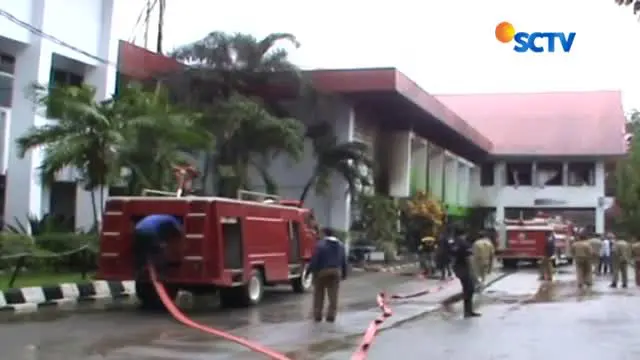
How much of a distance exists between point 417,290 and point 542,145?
4398cm

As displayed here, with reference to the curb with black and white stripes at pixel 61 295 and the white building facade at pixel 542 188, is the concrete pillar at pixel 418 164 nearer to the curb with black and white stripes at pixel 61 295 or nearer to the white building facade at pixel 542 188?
the white building facade at pixel 542 188

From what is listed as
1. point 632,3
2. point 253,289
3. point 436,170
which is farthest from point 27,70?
point 436,170

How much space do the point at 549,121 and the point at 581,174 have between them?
14.0ft

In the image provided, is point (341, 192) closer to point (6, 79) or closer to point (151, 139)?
point (6, 79)

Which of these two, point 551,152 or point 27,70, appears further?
point 551,152

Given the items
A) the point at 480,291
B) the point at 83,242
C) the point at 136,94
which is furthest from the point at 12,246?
the point at 480,291

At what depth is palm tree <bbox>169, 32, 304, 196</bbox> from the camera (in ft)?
107

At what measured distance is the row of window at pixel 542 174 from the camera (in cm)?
6931

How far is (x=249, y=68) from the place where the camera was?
34188mm

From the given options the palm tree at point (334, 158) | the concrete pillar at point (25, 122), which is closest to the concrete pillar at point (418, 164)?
the palm tree at point (334, 158)

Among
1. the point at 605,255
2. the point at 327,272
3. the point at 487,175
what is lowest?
the point at 327,272

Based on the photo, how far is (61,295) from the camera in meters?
20.6

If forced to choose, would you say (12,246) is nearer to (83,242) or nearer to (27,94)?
(83,242)

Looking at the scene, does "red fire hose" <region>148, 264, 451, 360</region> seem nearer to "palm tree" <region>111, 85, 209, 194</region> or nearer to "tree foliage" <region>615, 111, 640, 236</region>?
"palm tree" <region>111, 85, 209, 194</region>
